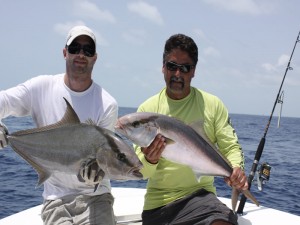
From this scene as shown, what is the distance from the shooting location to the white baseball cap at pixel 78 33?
3.66 m

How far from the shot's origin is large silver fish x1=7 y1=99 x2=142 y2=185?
2.80 metres

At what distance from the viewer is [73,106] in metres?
3.67

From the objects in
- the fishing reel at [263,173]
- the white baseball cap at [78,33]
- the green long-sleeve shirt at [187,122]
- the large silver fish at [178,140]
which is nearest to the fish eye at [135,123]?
the large silver fish at [178,140]

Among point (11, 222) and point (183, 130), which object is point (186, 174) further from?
point (11, 222)

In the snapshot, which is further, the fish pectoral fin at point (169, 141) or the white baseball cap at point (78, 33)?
the white baseball cap at point (78, 33)

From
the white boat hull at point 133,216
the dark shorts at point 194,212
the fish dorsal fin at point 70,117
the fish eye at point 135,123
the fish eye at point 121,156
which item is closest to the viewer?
the fish eye at point 121,156

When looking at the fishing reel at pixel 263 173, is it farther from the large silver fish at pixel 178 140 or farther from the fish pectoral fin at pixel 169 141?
the fish pectoral fin at pixel 169 141

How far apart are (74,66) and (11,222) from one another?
219 cm

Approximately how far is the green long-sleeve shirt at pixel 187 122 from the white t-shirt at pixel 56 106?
465mm

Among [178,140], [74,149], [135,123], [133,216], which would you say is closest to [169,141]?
[178,140]

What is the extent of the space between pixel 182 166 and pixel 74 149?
1274 mm

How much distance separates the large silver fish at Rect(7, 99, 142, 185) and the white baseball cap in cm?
101

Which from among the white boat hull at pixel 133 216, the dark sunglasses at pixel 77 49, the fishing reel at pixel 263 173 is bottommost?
the white boat hull at pixel 133 216

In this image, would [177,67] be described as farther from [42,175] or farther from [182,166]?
[42,175]
